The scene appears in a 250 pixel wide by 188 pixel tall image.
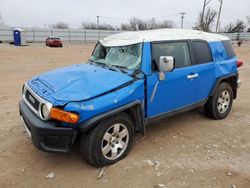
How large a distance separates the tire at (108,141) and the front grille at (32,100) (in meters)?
0.76

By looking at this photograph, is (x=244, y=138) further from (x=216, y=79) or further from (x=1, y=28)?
(x=1, y=28)

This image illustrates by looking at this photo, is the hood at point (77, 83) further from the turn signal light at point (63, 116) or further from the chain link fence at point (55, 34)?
the chain link fence at point (55, 34)

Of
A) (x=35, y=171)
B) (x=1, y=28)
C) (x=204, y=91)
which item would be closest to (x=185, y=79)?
(x=204, y=91)

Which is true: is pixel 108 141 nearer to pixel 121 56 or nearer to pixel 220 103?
pixel 121 56

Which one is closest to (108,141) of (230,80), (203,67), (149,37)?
(149,37)

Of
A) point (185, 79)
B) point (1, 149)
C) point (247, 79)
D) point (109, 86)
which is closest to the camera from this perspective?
point (109, 86)

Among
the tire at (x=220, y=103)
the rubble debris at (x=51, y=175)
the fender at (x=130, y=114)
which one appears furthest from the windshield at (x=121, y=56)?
the tire at (x=220, y=103)

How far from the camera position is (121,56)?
4105 mm

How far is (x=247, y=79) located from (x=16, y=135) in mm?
8414

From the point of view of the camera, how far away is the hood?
3151mm

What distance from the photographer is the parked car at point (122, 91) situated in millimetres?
3090

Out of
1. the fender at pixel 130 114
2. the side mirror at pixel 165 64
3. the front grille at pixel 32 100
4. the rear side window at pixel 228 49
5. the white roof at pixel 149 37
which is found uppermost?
the white roof at pixel 149 37

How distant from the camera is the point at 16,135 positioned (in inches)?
173

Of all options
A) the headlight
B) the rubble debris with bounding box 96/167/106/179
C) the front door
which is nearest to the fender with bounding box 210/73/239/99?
the front door
